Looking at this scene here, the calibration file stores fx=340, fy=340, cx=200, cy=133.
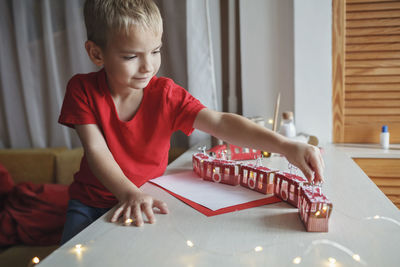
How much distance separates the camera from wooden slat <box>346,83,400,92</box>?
1.58 m

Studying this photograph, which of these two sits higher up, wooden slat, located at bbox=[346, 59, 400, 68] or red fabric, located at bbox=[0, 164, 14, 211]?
wooden slat, located at bbox=[346, 59, 400, 68]

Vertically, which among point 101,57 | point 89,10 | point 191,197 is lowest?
point 191,197

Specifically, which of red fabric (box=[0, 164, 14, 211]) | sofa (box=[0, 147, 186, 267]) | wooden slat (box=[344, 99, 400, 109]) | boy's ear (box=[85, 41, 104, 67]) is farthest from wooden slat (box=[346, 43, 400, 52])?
red fabric (box=[0, 164, 14, 211])

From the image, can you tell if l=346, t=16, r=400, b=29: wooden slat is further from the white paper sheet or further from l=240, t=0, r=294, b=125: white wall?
the white paper sheet

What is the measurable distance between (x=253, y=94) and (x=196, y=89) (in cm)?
29

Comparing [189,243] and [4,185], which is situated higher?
[189,243]

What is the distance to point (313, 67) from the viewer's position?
5.23ft

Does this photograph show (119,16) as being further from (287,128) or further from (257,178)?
(287,128)

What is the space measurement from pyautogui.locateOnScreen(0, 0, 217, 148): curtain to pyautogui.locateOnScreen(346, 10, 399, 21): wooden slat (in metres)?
0.66

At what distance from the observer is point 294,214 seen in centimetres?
69

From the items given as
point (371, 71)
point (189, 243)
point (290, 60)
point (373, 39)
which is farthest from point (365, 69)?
point (189, 243)

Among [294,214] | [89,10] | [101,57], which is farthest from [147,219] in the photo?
[89,10]

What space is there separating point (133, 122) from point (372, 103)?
1.19 metres

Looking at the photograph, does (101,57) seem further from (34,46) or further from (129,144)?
(34,46)
